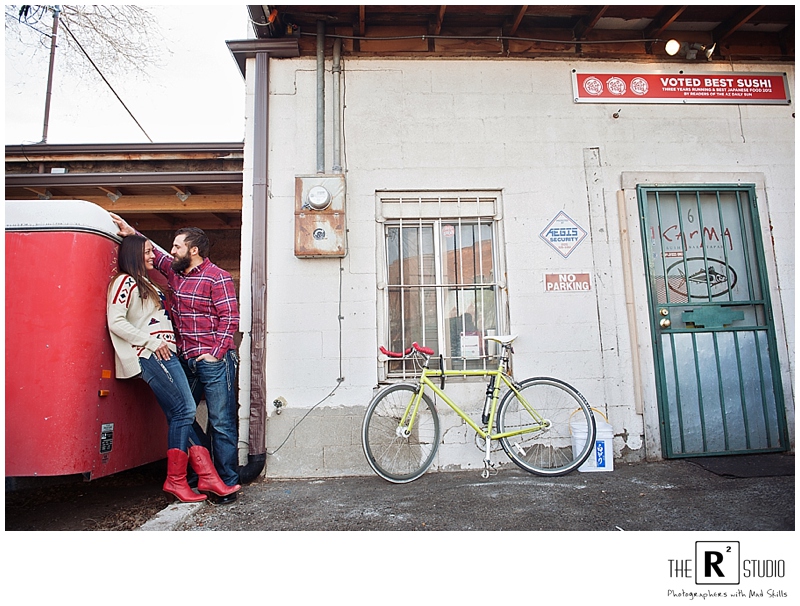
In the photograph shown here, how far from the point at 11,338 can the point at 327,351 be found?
2182 millimetres

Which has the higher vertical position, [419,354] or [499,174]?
[499,174]

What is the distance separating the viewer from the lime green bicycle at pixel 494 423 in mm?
4207

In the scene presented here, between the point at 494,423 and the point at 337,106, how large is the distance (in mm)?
3116

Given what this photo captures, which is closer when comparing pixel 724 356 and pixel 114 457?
pixel 114 457

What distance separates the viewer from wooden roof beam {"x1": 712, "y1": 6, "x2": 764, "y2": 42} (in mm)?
4715

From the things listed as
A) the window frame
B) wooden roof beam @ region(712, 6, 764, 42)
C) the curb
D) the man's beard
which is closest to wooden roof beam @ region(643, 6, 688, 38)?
wooden roof beam @ region(712, 6, 764, 42)

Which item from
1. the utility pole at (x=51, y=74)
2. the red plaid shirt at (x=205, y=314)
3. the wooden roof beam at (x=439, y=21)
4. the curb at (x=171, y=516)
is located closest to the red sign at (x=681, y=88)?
the wooden roof beam at (x=439, y=21)

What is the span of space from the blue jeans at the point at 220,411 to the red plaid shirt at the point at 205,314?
0.09m

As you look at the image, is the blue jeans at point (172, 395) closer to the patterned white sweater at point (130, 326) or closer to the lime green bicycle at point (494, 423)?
the patterned white sweater at point (130, 326)

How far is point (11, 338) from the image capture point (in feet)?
10.6

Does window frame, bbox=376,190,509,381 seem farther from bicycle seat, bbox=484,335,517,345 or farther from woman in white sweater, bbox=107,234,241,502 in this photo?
woman in white sweater, bbox=107,234,241,502

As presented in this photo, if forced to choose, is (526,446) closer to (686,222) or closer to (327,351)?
(327,351)
